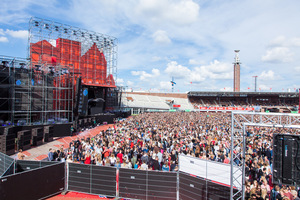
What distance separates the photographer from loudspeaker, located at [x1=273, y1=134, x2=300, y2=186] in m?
4.81

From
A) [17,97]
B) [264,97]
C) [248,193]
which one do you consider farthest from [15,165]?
[264,97]

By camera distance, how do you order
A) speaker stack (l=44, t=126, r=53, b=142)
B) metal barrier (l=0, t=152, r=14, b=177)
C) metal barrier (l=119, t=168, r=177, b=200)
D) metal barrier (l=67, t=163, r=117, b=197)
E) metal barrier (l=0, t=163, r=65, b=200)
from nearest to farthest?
1. metal barrier (l=0, t=163, r=65, b=200)
2. metal barrier (l=119, t=168, r=177, b=200)
3. metal barrier (l=67, t=163, r=117, b=197)
4. metal barrier (l=0, t=152, r=14, b=177)
5. speaker stack (l=44, t=126, r=53, b=142)

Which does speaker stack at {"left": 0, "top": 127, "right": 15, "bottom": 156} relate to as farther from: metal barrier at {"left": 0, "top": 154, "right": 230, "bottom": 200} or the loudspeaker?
the loudspeaker

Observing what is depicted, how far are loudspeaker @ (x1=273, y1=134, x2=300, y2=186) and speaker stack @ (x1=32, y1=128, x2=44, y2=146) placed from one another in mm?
16588

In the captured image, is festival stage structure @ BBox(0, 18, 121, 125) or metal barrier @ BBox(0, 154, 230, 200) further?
festival stage structure @ BBox(0, 18, 121, 125)

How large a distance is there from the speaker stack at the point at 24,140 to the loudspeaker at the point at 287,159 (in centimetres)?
1566

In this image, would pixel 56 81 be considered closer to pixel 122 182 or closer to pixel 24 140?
pixel 24 140

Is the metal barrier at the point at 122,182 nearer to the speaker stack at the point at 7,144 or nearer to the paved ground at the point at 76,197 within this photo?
the paved ground at the point at 76,197

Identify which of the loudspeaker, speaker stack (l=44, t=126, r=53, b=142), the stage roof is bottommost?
speaker stack (l=44, t=126, r=53, b=142)

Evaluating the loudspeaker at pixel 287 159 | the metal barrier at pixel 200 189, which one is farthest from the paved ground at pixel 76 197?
the loudspeaker at pixel 287 159

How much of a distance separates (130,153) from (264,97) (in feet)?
237

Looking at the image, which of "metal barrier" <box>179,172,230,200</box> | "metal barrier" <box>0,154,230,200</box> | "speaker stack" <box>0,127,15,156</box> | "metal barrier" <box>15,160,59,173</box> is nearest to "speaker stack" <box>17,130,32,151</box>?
"speaker stack" <box>0,127,15,156</box>

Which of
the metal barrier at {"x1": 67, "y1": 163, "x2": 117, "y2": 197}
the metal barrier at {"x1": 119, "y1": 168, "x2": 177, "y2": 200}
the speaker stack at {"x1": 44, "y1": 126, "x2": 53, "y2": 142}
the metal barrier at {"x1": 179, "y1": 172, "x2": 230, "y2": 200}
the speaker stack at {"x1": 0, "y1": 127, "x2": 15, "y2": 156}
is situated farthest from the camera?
the speaker stack at {"x1": 44, "y1": 126, "x2": 53, "y2": 142}

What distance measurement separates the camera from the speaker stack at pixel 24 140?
1445cm
